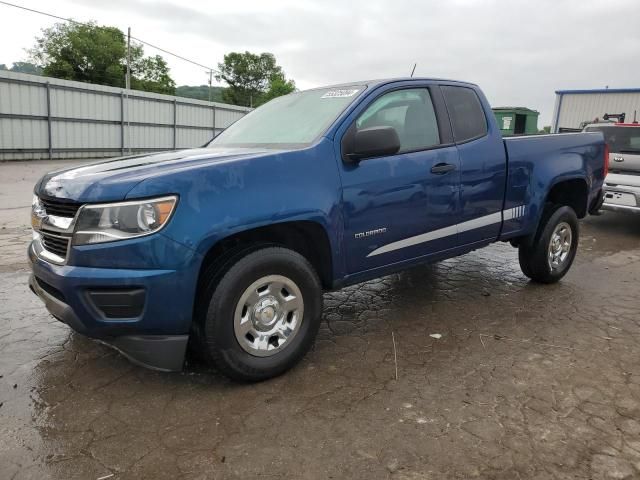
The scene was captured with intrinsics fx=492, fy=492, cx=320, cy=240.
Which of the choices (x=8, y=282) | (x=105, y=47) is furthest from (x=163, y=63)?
(x=8, y=282)

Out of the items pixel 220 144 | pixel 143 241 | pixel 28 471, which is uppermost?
pixel 220 144

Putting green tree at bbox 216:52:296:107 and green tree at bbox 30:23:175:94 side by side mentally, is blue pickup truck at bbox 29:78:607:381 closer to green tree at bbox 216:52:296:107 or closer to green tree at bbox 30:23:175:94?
green tree at bbox 30:23:175:94

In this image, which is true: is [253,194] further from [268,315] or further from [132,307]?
[132,307]

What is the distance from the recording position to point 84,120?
18484mm

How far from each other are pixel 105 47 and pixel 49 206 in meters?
53.4

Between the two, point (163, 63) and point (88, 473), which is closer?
point (88, 473)

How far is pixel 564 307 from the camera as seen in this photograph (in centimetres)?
432

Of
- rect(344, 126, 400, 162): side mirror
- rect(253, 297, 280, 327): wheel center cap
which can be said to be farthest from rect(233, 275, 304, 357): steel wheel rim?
rect(344, 126, 400, 162): side mirror

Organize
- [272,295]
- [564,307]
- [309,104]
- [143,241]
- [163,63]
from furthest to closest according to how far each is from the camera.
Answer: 1. [163,63]
2. [564,307]
3. [309,104]
4. [272,295]
5. [143,241]

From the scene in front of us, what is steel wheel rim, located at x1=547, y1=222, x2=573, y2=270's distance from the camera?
4797 millimetres

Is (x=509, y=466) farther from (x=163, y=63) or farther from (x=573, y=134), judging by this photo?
(x=163, y=63)

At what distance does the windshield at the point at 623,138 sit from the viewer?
313 inches

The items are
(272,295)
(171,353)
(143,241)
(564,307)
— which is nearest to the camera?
(143,241)

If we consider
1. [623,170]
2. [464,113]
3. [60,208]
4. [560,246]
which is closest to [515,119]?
[623,170]
